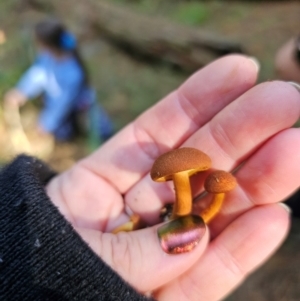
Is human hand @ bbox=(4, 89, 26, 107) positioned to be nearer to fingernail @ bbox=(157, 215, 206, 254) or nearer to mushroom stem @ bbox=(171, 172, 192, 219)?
mushroom stem @ bbox=(171, 172, 192, 219)

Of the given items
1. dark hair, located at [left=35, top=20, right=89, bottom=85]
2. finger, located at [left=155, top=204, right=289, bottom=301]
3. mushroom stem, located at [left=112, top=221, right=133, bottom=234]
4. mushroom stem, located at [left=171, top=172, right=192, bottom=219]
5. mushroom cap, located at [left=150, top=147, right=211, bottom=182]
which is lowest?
finger, located at [left=155, top=204, right=289, bottom=301]

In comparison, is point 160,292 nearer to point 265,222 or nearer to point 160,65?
point 265,222

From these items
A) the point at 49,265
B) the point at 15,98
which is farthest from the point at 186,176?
the point at 15,98

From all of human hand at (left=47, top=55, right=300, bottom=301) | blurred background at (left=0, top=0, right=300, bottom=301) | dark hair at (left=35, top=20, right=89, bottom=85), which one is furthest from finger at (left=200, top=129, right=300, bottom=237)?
dark hair at (left=35, top=20, right=89, bottom=85)

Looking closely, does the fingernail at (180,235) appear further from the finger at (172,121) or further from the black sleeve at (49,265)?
the finger at (172,121)

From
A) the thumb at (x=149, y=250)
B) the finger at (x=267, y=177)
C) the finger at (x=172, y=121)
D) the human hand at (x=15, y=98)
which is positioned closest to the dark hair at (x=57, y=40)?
the human hand at (x=15, y=98)

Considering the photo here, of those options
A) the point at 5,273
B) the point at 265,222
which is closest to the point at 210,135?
the point at 265,222
